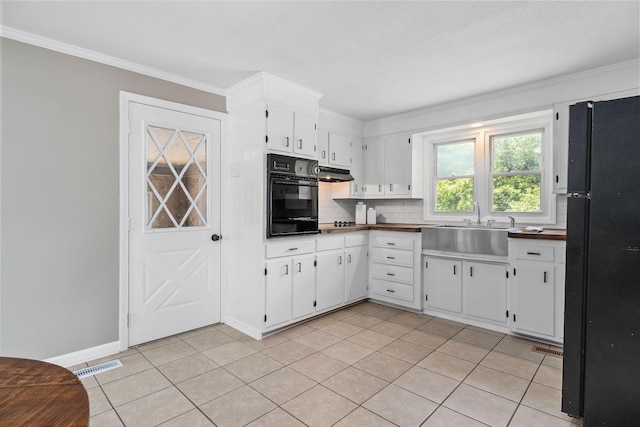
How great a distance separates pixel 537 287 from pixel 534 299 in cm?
12

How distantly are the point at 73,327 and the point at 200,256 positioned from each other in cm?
115

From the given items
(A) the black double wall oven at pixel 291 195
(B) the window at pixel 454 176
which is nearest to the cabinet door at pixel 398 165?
(B) the window at pixel 454 176

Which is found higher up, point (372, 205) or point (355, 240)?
point (372, 205)

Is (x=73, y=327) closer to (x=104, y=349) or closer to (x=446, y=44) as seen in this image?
(x=104, y=349)

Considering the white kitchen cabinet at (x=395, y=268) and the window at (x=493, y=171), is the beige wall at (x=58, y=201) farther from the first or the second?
the window at (x=493, y=171)

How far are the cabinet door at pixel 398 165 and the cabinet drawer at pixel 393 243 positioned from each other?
Answer: 72 cm

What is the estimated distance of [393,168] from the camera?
4559 millimetres

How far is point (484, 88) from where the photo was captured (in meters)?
3.48

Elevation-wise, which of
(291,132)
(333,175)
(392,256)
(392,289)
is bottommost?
(392,289)

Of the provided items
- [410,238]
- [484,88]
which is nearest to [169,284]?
[410,238]

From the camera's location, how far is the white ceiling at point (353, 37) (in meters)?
2.09

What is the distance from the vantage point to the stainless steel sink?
3.30m

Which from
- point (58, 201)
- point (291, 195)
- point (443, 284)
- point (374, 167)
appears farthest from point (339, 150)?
point (58, 201)

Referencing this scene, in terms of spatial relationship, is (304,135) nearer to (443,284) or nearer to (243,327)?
(243,327)
